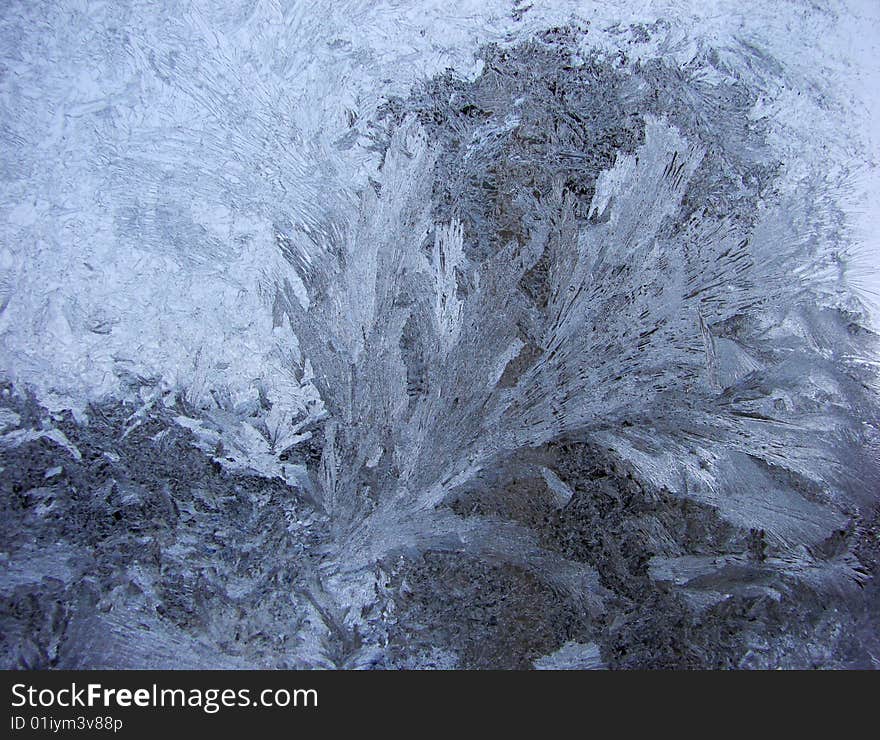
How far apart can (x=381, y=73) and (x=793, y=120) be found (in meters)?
0.75

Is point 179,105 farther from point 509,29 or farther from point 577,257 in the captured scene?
point 577,257

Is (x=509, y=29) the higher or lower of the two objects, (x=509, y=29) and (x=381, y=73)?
the higher

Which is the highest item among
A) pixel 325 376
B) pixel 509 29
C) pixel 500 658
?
pixel 509 29

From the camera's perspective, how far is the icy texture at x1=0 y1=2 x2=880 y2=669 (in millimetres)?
948

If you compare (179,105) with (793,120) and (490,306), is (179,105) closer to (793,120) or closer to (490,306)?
(490,306)

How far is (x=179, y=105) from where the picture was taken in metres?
0.96

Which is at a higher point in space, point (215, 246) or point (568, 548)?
point (215, 246)

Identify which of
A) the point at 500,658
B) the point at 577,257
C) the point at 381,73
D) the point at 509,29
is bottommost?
Answer: the point at 500,658

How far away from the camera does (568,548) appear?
0.96 meters

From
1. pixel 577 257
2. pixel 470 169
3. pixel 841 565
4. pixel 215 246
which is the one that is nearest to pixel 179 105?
pixel 215 246

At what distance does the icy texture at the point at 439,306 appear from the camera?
948mm

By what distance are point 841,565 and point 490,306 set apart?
0.80 meters

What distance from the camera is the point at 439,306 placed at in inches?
38.0

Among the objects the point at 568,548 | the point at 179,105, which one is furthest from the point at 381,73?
the point at 568,548
